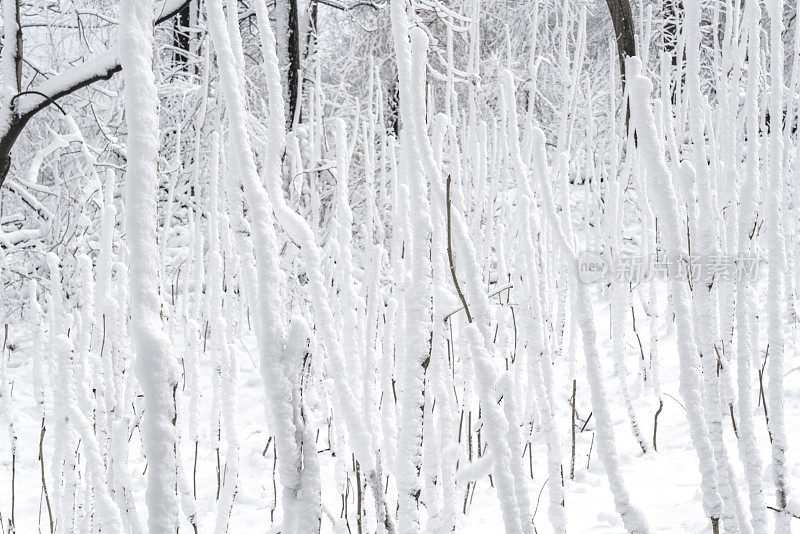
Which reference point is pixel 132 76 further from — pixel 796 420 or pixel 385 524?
pixel 796 420

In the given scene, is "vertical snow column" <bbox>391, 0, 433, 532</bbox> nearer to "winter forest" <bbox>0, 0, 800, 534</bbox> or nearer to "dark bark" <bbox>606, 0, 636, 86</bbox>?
"winter forest" <bbox>0, 0, 800, 534</bbox>

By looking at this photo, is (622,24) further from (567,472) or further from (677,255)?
(677,255)

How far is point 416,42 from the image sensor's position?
903 mm

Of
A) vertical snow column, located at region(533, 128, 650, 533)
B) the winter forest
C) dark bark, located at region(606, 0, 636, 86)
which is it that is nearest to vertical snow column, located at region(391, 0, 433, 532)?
the winter forest

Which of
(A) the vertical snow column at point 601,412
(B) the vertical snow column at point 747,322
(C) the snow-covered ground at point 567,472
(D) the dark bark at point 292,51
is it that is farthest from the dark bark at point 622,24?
(A) the vertical snow column at point 601,412

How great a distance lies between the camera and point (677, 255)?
31.6 inches

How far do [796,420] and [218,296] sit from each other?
1637mm

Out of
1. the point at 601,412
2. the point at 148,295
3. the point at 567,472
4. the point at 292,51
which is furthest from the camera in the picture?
the point at 292,51

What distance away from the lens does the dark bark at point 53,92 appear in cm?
235

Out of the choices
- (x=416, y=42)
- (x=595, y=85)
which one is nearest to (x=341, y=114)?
(x=595, y=85)

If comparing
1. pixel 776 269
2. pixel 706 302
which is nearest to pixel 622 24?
pixel 776 269

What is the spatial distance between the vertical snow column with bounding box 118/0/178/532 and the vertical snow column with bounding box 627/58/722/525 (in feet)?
1.89

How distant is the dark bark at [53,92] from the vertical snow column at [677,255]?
2098mm

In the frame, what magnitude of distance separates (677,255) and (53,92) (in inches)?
94.4
